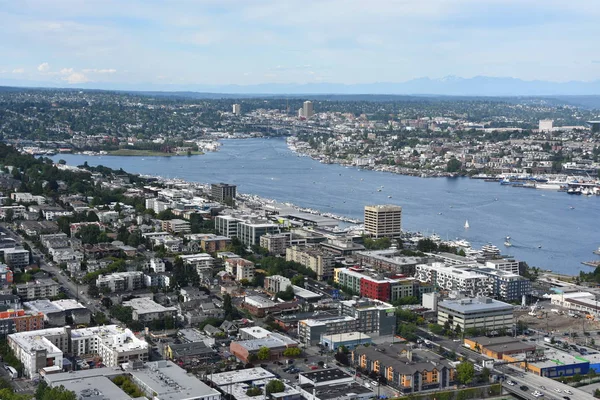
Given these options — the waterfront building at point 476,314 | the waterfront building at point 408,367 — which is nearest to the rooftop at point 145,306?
the waterfront building at point 408,367

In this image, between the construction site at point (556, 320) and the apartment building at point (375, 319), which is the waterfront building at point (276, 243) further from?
the construction site at point (556, 320)

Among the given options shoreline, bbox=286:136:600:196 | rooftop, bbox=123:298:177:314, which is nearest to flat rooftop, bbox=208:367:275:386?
rooftop, bbox=123:298:177:314

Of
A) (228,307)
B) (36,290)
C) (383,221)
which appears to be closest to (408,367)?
(228,307)

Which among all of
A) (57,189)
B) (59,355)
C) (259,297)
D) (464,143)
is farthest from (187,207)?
(464,143)

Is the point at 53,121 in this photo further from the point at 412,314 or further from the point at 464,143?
the point at 412,314

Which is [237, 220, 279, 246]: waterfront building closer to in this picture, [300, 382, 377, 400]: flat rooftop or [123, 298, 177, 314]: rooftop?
[123, 298, 177, 314]: rooftop
